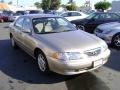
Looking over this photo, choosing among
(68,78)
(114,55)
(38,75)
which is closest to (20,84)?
(38,75)

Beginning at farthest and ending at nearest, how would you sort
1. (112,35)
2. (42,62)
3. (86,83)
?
(112,35)
(42,62)
(86,83)

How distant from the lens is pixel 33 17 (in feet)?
25.1

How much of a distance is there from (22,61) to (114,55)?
312 cm

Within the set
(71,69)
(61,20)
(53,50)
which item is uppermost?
(61,20)

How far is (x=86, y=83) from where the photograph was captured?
5.77m

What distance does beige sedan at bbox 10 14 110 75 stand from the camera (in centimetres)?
566

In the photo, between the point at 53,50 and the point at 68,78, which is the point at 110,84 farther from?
the point at 53,50

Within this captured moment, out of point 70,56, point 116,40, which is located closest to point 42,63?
point 70,56

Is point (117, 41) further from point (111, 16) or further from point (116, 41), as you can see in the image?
point (111, 16)

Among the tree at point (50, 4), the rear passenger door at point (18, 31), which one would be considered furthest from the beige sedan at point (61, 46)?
the tree at point (50, 4)

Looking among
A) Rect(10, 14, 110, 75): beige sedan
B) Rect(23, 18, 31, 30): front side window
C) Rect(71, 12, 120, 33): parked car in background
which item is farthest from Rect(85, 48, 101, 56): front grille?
Rect(71, 12, 120, 33): parked car in background

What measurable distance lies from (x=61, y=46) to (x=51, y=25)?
1.60 m

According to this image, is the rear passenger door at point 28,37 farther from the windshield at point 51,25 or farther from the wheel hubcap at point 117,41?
the wheel hubcap at point 117,41

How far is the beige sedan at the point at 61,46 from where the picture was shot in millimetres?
5656
